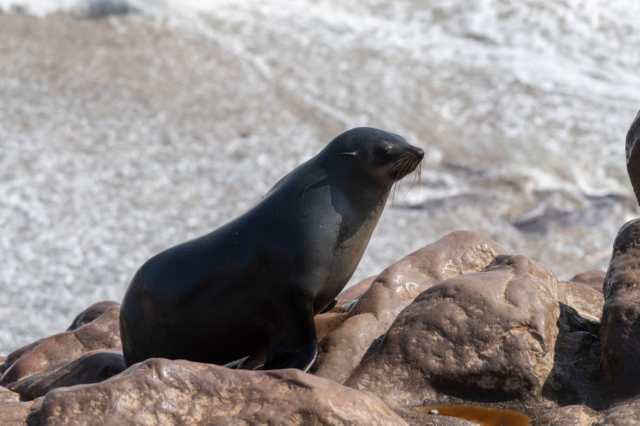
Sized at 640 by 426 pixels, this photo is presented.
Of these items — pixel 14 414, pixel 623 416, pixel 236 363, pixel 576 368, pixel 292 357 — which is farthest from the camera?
pixel 236 363

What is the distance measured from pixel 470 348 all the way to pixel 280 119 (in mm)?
11028

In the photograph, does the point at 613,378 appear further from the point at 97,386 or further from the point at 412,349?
the point at 97,386

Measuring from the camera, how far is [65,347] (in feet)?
19.4

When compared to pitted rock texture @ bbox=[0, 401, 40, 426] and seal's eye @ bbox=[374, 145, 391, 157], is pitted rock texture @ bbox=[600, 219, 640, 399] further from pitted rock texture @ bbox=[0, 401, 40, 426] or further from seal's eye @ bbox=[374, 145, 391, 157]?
pitted rock texture @ bbox=[0, 401, 40, 426]

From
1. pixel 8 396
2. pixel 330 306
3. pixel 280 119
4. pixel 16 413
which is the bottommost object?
pixel 280 119

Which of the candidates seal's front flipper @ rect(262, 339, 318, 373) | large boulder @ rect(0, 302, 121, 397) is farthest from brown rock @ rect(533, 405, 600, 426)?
large boulder @ rect(0, 302, 121, 397)

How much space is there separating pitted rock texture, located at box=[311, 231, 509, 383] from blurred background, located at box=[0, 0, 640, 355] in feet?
19.1

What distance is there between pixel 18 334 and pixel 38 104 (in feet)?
18.9

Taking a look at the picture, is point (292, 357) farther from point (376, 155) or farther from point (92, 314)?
point (92, 314)

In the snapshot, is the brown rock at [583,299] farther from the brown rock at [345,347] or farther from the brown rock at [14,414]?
the brown rock at [14,414]

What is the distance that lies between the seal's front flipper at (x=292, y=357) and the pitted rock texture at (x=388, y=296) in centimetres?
7

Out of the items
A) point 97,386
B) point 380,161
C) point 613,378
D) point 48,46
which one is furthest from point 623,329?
point 48,46

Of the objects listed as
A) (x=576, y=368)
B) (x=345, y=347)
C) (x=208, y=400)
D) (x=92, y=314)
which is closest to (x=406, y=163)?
(x=345, y=347)

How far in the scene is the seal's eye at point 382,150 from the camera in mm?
4641
